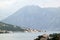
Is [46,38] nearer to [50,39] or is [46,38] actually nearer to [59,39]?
[50,39]

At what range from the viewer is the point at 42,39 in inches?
2279

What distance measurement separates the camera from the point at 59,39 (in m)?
47.6

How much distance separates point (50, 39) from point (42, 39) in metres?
3.70

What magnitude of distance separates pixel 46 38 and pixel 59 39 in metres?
10.5

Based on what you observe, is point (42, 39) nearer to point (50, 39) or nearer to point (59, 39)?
point (50, 39)

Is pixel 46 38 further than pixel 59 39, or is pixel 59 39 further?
pixel 46 38

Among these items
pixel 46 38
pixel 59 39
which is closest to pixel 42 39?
pixel 46 38

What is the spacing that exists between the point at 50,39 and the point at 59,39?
718 cm

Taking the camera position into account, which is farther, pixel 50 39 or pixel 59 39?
pixel 50 39

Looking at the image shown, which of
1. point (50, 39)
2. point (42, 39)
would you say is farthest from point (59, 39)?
point (42, 39)

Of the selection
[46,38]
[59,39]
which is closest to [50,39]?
[46,38]

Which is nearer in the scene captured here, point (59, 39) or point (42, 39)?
point (59, 39)

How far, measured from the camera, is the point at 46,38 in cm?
5788

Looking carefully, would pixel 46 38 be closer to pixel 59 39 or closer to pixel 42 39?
pixel 42 39
